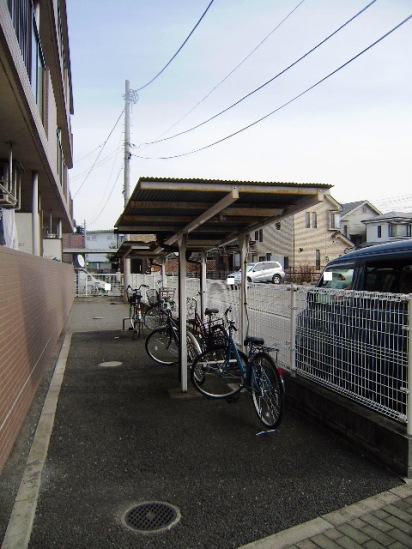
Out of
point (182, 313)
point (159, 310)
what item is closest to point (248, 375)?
point (182, 313)

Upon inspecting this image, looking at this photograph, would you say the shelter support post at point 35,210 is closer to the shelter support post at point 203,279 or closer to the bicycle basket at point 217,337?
the shelter support post at point 203,279

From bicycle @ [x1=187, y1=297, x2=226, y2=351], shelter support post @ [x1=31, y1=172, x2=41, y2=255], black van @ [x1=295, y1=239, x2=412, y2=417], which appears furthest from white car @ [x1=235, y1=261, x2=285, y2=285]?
black van @ [x1=295, y1=239, x2=412, y2=417]

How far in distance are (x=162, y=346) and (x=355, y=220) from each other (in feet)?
149

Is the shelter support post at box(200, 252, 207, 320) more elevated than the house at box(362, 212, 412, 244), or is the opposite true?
the house at box(362, 212, 412, 244)

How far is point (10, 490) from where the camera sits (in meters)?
3.32

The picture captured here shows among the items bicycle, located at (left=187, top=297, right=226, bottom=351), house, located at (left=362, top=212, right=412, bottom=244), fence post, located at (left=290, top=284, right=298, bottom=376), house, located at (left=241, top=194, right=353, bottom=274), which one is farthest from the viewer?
house, located at (left=362, top=212, right=412, bottom=244)

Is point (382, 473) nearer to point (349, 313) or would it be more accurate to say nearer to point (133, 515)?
point (349, 313)

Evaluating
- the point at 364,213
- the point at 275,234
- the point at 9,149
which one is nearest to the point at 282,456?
the point at 9,149

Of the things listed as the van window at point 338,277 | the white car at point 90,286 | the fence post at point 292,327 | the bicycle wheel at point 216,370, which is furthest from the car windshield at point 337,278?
the white car at point 90,286

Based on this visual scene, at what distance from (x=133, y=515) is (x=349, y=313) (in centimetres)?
267

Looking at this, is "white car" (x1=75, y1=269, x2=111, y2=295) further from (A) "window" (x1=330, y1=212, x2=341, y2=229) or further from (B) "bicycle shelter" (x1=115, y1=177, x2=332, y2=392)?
(A) "window" (x1=330, y1=212, x2=341, y2=229)

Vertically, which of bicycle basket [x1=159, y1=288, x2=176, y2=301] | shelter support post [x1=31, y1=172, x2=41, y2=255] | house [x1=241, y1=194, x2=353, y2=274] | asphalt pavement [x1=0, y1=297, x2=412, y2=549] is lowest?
asphalt pavement [x1=0, y1=297, x2=412, y2=549]

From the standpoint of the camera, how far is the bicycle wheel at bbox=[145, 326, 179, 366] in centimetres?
772

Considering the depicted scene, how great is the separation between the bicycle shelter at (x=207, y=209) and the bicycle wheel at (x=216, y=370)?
25 centimetres
